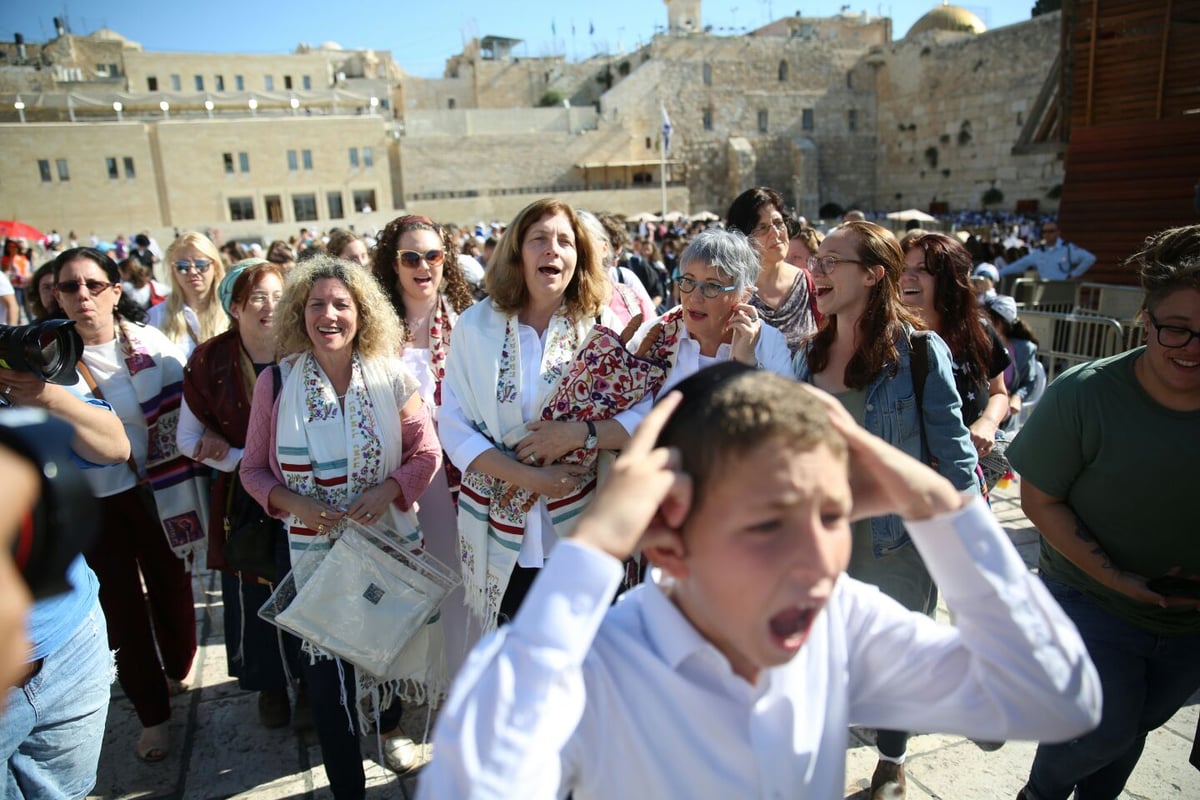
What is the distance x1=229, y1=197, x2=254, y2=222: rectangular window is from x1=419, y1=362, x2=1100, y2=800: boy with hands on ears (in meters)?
48.0

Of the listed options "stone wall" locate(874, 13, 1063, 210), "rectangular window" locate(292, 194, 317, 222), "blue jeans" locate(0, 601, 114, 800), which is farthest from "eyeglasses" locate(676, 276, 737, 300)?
"rectangular window" locate(292, 194, 317, 222)

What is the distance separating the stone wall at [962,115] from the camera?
113 ft

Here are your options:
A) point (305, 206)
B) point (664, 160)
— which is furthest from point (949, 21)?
point (305, 206)

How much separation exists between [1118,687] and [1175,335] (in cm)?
105

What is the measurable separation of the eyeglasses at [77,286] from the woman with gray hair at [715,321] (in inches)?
97.1

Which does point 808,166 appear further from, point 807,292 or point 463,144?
point 807,292

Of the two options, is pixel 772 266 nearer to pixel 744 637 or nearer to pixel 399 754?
pixel 399 754

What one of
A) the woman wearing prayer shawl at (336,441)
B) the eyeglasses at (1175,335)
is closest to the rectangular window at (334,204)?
the woman wearing prayer shawl at (336,441)

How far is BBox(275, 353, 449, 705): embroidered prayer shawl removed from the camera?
2.72m

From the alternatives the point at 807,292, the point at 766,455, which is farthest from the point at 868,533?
the point at 807,292

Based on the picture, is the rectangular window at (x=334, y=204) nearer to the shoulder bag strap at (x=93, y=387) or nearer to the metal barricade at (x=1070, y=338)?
the metal barricade at (x=1070, y=338)

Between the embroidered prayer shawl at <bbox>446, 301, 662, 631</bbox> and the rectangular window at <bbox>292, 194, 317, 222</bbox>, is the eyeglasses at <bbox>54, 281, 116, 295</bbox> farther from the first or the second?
the rectangular window at <bbox>292, 194, 317, 222</bbox>

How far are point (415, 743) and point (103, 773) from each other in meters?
1.30

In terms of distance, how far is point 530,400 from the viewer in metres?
2.77
